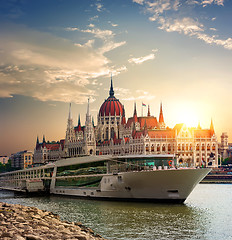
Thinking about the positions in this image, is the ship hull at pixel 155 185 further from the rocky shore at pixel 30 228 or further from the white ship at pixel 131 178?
the rocky shore at pixel 30 228

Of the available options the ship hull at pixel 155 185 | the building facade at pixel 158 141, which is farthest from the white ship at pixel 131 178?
the building facade at pixel 158 141

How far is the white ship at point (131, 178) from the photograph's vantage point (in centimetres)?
4216

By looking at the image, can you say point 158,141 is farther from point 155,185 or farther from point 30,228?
point 30,228

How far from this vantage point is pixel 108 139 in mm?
194000

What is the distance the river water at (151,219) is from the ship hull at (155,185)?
1.25 m

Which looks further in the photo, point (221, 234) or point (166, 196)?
point (166, 196)

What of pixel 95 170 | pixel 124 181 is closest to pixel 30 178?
pixel 95 170

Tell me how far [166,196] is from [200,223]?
10774mm

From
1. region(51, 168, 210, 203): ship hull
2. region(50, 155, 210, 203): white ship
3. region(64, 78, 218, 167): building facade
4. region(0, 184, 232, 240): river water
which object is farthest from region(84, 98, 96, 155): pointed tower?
region(0, 184, 232, 240): river water

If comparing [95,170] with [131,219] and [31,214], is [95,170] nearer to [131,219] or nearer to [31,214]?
[131,219]

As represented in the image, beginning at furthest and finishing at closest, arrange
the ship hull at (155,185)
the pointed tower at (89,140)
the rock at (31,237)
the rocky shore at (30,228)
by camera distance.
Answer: the pointed tower at (89,140)
the ship hull at (155,185)
the rocky shore at (30,228)
the rock at (31,237)

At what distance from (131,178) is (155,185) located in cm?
290

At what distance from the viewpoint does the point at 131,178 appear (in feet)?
145

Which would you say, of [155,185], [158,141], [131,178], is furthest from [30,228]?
[158,141]
